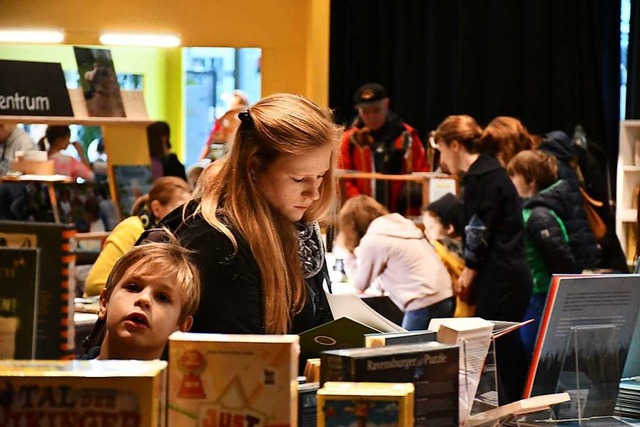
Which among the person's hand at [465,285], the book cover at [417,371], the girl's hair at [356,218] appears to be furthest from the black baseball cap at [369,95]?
the book cover at [417,371]

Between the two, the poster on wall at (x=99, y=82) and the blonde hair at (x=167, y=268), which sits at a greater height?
the poster on wall at (x=99, y=82)

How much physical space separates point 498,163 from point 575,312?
3309mm

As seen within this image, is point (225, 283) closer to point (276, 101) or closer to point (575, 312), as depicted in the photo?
point (276, 101)

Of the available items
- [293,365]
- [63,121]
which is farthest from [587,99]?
[293,365]

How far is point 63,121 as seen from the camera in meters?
6.13

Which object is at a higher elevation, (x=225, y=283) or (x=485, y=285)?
(x=225, y=283)

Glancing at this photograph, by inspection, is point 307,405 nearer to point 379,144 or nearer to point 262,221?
point 262,221

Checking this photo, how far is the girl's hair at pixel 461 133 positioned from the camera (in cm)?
575

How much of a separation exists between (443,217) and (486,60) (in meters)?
4.37

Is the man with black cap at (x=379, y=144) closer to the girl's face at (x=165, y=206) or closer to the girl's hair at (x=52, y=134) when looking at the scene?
the girl's hair at (x=52, y=134)

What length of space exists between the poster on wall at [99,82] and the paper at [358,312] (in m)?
3.62

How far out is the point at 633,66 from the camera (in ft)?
32.6

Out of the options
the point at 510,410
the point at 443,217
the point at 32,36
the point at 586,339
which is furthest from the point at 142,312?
the point at 443,217

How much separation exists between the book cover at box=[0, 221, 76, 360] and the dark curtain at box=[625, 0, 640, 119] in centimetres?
881
